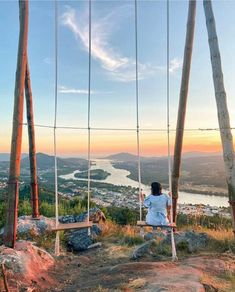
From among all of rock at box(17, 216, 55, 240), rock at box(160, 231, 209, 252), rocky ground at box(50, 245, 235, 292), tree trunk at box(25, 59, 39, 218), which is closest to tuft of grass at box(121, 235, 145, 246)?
rock at box(160, 231, 209, 252)

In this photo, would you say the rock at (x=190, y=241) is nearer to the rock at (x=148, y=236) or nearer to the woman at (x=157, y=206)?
the woman at (x=157, y=206)

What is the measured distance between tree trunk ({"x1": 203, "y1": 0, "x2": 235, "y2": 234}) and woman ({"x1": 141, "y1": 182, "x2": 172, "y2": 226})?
1.20 m

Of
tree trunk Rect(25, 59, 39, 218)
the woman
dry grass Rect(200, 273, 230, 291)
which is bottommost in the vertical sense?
dry grass Rect(200, 273, 230, 291)

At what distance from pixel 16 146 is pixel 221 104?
3.54m

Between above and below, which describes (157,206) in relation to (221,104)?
below

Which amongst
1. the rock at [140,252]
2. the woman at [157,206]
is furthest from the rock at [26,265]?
the woman at [157,206]

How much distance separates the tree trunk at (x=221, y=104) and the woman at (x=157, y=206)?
1205mm

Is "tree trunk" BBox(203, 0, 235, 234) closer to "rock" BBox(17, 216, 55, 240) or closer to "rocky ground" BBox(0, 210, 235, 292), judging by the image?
"rocky ground" BBox(0, 210, 235, 292)

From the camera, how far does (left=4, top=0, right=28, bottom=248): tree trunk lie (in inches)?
262

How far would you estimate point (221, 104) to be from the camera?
6.77 meters

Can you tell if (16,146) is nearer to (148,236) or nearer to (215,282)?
(148,236)

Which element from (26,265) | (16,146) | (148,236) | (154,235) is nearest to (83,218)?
(148,236)

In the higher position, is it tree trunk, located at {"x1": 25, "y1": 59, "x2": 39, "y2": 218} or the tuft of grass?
tree trunk, located at {"x1": 25, "y1": 59, "x2": 39, "y2": 218}

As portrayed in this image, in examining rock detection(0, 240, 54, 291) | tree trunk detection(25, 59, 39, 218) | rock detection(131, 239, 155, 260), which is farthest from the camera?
tree trunk detection(25, 59, 39, 218)
